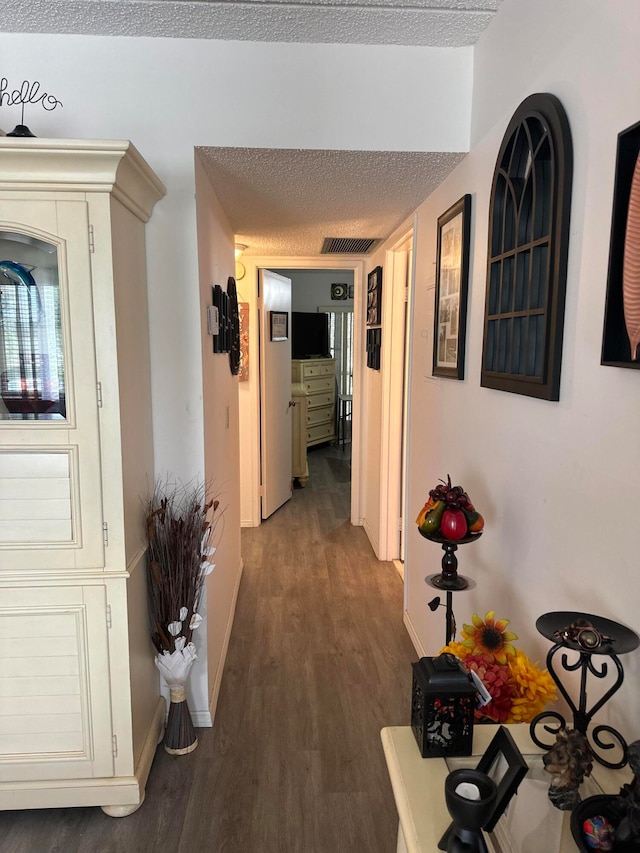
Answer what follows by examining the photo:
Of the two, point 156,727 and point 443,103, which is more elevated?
point 443,103

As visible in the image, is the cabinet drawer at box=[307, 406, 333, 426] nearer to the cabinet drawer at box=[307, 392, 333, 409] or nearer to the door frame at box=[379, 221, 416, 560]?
the cabinet drawer at box=[307, 392, 333, 409]

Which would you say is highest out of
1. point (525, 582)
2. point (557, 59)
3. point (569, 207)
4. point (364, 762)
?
point (557, 59)

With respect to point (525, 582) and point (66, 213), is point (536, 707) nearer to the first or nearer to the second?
point (525, 582)

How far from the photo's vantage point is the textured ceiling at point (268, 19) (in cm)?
167

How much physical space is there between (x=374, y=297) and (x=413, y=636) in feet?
7.53

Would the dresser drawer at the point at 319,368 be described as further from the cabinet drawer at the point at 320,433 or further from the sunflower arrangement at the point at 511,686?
the sunflower arrangement at the point at 511,686

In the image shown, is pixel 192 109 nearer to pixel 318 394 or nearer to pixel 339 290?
pixel 318 394

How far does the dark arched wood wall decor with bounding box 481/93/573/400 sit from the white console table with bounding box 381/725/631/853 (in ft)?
2.49

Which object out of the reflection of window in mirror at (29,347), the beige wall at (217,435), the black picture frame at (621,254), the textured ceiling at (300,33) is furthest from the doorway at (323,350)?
the black picture frame at (621,254)

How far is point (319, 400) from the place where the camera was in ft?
24.2

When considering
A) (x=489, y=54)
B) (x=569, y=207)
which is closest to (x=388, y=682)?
(x=569, y=207)

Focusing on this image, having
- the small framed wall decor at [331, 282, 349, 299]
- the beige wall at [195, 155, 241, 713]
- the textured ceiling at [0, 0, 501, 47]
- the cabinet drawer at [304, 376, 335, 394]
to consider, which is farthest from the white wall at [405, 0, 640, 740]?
the small framed wall decor at [331, 282, 349, 299]

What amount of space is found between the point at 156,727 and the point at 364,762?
0.78 meters

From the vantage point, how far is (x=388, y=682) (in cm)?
248
